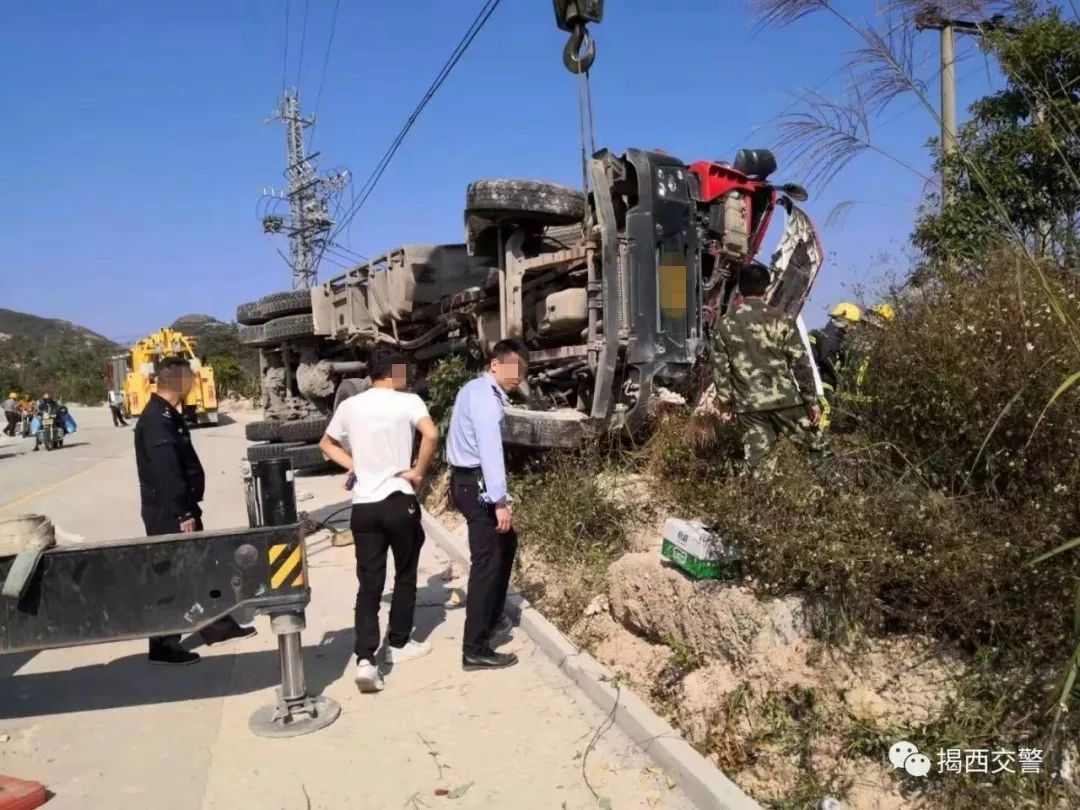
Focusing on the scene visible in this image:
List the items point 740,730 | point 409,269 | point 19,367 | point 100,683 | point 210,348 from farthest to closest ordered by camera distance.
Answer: point 19,367, point 210,348, point 409,269, point 100,683, point 740,730

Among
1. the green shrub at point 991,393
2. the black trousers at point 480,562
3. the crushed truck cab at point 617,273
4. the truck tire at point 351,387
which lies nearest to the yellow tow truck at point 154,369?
the truck tire at point 351,387

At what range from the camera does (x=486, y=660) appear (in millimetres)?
4352

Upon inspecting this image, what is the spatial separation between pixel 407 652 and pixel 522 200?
3.42 metres

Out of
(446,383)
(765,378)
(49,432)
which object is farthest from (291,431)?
(49,432)

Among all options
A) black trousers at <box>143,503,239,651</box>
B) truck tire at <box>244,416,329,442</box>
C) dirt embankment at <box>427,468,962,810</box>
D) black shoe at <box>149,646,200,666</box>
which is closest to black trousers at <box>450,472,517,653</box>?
dirt embankment at <box>427,468,962,810</box>

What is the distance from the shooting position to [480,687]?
4188 mm

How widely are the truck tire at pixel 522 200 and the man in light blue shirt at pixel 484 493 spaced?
2131 mm

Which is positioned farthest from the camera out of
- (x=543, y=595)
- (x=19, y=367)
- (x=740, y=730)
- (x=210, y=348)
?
(x=19, y=367)

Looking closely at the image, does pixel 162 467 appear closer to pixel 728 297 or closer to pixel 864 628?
pixel 864 628

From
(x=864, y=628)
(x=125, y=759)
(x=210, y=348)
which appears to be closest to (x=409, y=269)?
(x=125, y=759)

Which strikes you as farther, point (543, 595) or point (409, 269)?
point (409, 269)

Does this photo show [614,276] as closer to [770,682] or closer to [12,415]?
[770,682]

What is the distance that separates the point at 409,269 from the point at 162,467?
4296 millimetres

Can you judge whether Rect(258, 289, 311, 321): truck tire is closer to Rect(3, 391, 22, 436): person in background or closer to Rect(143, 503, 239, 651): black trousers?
Rect(143, 503, 239, 651): black trousers
